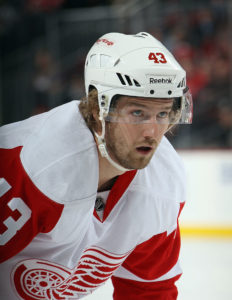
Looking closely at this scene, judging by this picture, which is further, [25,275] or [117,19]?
[117,19]

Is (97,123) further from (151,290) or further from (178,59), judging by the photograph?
(178,59)

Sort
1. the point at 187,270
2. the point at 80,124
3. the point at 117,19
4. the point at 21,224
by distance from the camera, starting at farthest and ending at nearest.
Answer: the point at 117,19
the point at 187,270
the point at 80,124
the point at 21,224

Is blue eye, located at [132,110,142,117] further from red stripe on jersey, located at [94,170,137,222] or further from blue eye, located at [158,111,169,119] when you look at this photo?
red stripe on jersey, located at [94,170,137,222]

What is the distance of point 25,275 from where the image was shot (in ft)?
6.89

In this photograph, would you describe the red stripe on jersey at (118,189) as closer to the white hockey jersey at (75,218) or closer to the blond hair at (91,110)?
the white hockey jersey at (75,218)

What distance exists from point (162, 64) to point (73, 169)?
0.43 meters

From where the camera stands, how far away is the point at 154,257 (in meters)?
2.28

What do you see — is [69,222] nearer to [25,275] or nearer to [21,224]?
[21,224]

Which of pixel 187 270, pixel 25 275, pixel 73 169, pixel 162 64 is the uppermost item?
pixel 162 64

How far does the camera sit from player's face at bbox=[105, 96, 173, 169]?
71.4 inches

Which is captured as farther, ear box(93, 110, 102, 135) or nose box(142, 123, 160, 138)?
ear box(93, 110, 102, 135)

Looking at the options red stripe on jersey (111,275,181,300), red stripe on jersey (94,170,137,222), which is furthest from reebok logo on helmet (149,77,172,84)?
red stripe on jersey (111,275,181,300)

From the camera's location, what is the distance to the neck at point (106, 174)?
193cm

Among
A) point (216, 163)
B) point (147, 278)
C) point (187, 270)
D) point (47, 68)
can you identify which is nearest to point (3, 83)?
point (47, 68)
